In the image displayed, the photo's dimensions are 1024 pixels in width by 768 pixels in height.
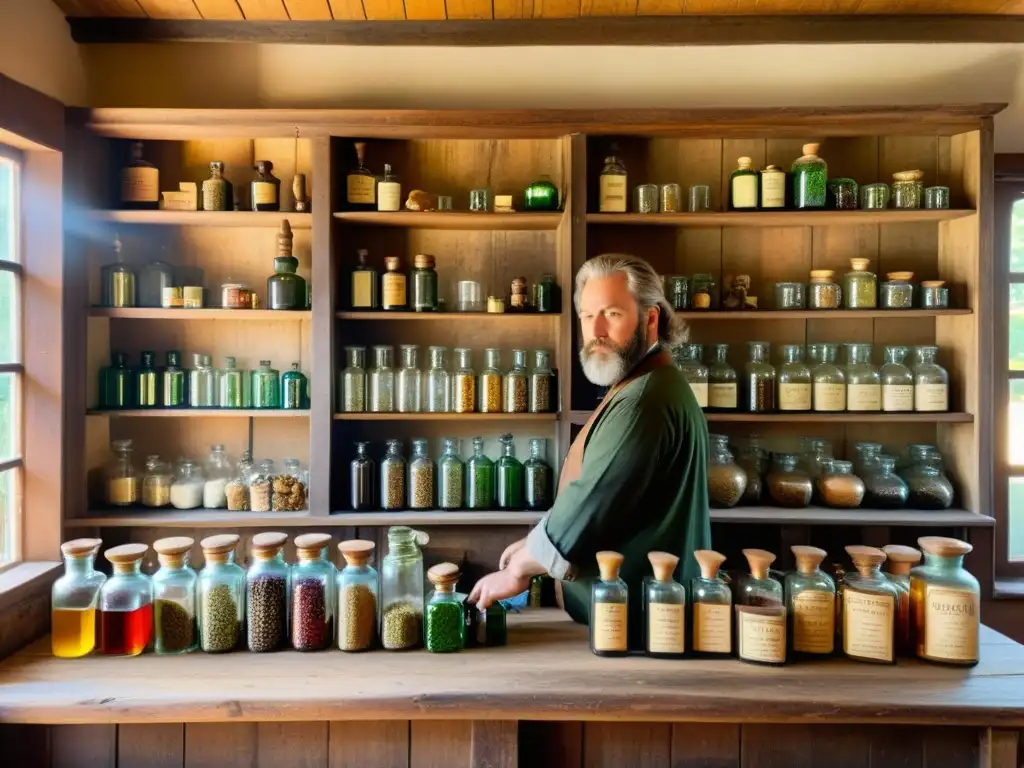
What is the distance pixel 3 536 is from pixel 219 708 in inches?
49.3

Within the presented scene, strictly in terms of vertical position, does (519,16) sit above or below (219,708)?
above

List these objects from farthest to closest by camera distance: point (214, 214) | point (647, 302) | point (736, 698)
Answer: point (214, 214)
point (647, 302)
point (736, 698)

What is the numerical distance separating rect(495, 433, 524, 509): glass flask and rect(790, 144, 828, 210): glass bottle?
124 cm

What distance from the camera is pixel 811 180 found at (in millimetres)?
2148

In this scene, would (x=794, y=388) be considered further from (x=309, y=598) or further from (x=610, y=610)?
(x=309, y=598)

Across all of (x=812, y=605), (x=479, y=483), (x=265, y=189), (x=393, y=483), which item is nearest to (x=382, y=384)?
(x=393, y=483)

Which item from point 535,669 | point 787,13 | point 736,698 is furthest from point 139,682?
point 787,13

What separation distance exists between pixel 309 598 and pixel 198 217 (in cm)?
145

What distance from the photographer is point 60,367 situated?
2004mm

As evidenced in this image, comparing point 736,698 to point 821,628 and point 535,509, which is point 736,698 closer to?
point 821,628

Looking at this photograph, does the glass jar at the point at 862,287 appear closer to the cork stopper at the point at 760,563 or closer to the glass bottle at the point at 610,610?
the cork stopper at the point at 760,563

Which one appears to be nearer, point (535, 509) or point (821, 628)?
point (821, 628)

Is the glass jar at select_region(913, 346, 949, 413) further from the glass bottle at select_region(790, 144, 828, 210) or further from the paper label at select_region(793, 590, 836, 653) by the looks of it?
the paper label at select_region(793, 590, 836, 653)

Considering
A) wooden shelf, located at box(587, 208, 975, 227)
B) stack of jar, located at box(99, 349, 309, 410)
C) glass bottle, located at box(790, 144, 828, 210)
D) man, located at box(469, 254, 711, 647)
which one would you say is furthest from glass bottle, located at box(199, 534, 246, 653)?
glass bottle, located at box(790, 144, 828, 210)
